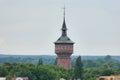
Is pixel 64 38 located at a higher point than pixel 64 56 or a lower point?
higher

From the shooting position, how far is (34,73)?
12962 cm

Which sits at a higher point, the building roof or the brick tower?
the building roof

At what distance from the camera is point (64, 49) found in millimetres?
166000

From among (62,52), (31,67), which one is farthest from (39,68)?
(62,52)

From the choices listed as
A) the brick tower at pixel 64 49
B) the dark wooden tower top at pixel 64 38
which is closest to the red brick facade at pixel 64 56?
the brick tower at pixel 64 49

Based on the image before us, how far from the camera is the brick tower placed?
6471 inches

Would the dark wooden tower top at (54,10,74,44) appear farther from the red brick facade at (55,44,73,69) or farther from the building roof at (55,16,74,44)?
the red brick facade at (55,44,73,69)

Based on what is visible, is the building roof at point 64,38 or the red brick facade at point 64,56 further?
the building roof at point 64,38

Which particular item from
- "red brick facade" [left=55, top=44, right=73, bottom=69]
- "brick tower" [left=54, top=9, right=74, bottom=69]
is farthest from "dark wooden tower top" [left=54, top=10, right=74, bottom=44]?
"red brick facade" [left=55, top=44, right=73, bottom=69]

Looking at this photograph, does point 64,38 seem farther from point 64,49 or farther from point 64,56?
point 64,56

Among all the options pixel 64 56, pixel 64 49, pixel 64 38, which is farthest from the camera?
pixel 64 38

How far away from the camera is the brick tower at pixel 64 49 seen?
539ft

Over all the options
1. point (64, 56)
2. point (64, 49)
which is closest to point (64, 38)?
point (64, 49)

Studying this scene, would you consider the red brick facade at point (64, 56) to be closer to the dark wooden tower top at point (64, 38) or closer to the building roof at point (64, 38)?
the dark wooden tower top at point (64, 38)
